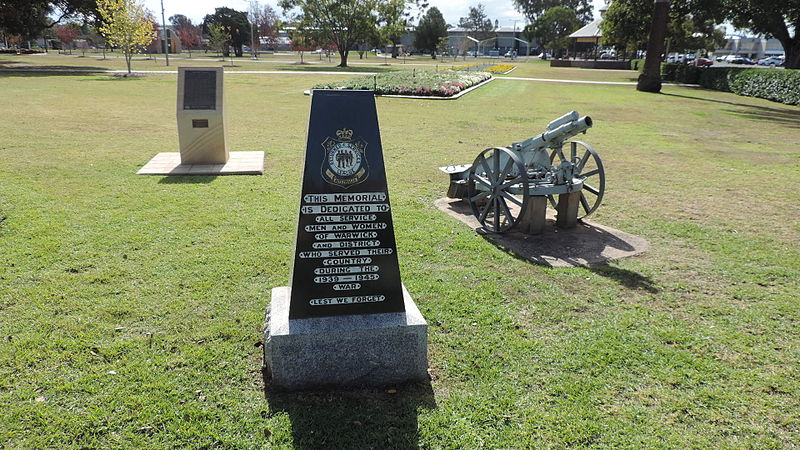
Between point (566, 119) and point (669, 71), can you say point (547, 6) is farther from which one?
point (566, 119)

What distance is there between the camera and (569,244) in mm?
6613

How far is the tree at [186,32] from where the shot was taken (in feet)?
310

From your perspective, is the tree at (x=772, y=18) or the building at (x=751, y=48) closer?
the tree at (x=772, y=18)

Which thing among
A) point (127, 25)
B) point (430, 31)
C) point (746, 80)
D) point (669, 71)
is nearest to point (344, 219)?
point (746, 80)

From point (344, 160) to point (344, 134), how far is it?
0.16 meters

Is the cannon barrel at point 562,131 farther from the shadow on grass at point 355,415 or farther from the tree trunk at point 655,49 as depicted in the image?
the tree trunk at point 655,49

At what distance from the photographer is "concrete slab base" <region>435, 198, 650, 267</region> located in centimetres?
620

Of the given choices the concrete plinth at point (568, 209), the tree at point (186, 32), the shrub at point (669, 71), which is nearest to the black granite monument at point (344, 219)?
the concrete plinth at point (568, 209)

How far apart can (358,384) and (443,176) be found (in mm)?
6431

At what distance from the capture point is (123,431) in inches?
131

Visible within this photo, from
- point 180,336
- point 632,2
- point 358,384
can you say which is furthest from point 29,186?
point 632,2

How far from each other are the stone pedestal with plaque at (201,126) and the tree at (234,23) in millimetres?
71281

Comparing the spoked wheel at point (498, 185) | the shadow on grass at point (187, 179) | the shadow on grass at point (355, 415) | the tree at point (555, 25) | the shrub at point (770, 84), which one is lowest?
the shadow on grass at point (355, 415)

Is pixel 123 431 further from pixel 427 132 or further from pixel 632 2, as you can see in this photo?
pixel 632 2
